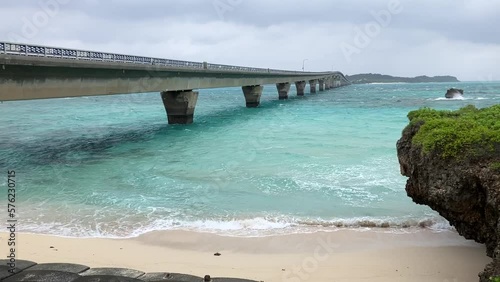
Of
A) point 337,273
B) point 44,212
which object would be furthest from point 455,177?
point 44,212

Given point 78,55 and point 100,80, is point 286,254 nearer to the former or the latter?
point 78,55

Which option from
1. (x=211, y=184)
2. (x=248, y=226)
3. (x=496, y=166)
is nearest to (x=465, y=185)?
(x=496, y=166)

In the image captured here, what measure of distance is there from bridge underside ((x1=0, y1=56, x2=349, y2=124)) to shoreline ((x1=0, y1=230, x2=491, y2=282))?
34.2ft

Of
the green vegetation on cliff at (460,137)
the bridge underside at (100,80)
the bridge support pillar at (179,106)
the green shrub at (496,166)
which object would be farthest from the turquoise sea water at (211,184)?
the bridge support pillar at (179,106)

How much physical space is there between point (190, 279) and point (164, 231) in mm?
3968

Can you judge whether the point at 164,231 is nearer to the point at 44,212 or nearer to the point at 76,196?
the point at 44,212

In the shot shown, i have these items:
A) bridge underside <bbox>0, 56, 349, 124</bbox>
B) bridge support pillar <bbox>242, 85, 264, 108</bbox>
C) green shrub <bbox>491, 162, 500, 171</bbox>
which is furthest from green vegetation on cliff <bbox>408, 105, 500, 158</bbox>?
bridge support pillar <bbox>242, 85, 264, 108</bbox>

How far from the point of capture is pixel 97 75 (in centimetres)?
2439

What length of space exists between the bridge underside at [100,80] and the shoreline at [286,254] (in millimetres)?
10427

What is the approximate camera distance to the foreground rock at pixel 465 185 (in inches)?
238

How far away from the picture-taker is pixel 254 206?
1230 centimetres

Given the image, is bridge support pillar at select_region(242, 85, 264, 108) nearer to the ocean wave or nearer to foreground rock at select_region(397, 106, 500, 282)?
the ocean wave

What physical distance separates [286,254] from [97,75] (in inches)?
761

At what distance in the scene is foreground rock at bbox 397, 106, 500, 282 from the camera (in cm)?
605
